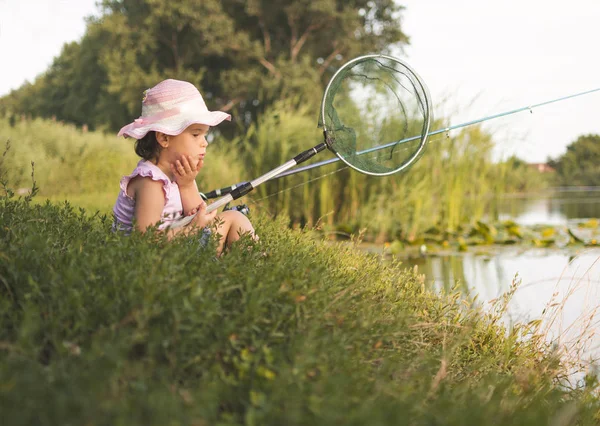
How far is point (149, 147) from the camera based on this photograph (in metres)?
3.90

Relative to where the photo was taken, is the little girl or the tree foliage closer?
the little girl

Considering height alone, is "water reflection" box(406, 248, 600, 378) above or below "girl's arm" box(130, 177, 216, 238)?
below

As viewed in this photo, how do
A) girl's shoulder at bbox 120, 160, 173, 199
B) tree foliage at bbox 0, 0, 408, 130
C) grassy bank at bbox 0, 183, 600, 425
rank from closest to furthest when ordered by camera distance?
grassy bank at bbox 0, 183, 600, 425 → girl's shoulder at bbox 120, 160, 173, 199 → tree foliage at bbox 0, 0, 408, 130

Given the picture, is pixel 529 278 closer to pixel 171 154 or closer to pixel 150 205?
pixel 171 154

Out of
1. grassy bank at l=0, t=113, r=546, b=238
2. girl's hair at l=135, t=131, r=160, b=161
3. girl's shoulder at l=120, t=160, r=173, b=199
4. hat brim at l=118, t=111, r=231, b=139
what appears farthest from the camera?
grassy bank at l=0, t=113, r=546, b=238

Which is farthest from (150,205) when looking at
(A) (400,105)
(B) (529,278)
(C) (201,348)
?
(B) (529,278)

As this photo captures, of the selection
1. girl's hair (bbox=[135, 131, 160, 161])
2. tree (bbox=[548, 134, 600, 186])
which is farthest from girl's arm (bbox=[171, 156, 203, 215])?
tree (bbox=[548, 134, 600, 186])

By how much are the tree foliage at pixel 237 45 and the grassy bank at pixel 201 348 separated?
24.1m

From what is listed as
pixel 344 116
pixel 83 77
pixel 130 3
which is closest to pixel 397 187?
pixel 344 116

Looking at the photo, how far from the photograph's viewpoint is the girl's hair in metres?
3.89

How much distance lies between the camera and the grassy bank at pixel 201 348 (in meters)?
1.68

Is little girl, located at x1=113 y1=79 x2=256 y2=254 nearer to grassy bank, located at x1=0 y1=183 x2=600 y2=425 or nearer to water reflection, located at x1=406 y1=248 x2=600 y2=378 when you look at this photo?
grassy bank, located at x1=0 y1=183 x2=600 y2=425

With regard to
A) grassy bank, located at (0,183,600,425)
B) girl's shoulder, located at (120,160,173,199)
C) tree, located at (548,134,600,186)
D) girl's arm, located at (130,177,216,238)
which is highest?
tree, located at (548,134,600,186)

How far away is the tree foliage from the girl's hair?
74.4 ft
